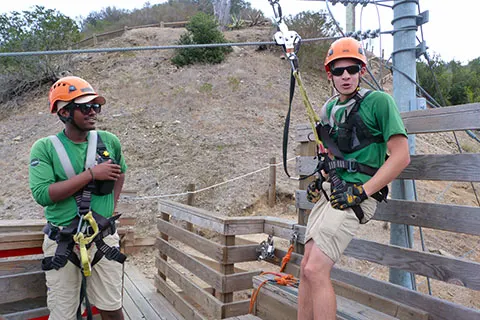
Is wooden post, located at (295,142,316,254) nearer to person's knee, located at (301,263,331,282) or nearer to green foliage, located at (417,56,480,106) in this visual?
person's knee, located at (301,263,331,282)

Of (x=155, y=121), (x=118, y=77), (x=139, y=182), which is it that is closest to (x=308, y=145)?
(x=139, y=182)

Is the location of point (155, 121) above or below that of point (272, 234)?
above

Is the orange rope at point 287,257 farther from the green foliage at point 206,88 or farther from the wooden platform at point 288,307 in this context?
the green foliage at point 206,88

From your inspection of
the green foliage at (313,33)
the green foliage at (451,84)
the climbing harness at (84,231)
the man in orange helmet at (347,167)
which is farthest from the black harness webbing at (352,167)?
the green foliage at (451,84)

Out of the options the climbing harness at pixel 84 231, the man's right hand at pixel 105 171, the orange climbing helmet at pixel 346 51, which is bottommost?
the climbing harness at pixel 84 231

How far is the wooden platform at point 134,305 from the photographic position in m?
3.10

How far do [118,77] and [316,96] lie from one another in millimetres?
9634

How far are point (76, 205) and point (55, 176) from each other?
0.79 feet

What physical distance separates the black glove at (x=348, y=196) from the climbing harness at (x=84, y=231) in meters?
1.58

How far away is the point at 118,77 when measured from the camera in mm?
19297

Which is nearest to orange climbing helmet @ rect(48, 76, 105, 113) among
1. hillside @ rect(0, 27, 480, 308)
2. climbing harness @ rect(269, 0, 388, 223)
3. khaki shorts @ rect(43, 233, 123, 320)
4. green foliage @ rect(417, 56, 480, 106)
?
khaki shorts @ rect(43, 233, 123, 320)

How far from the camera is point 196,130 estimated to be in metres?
14.7

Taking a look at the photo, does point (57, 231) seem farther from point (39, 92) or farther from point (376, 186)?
point (39, 92)

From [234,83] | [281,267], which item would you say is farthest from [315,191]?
[234,83]
